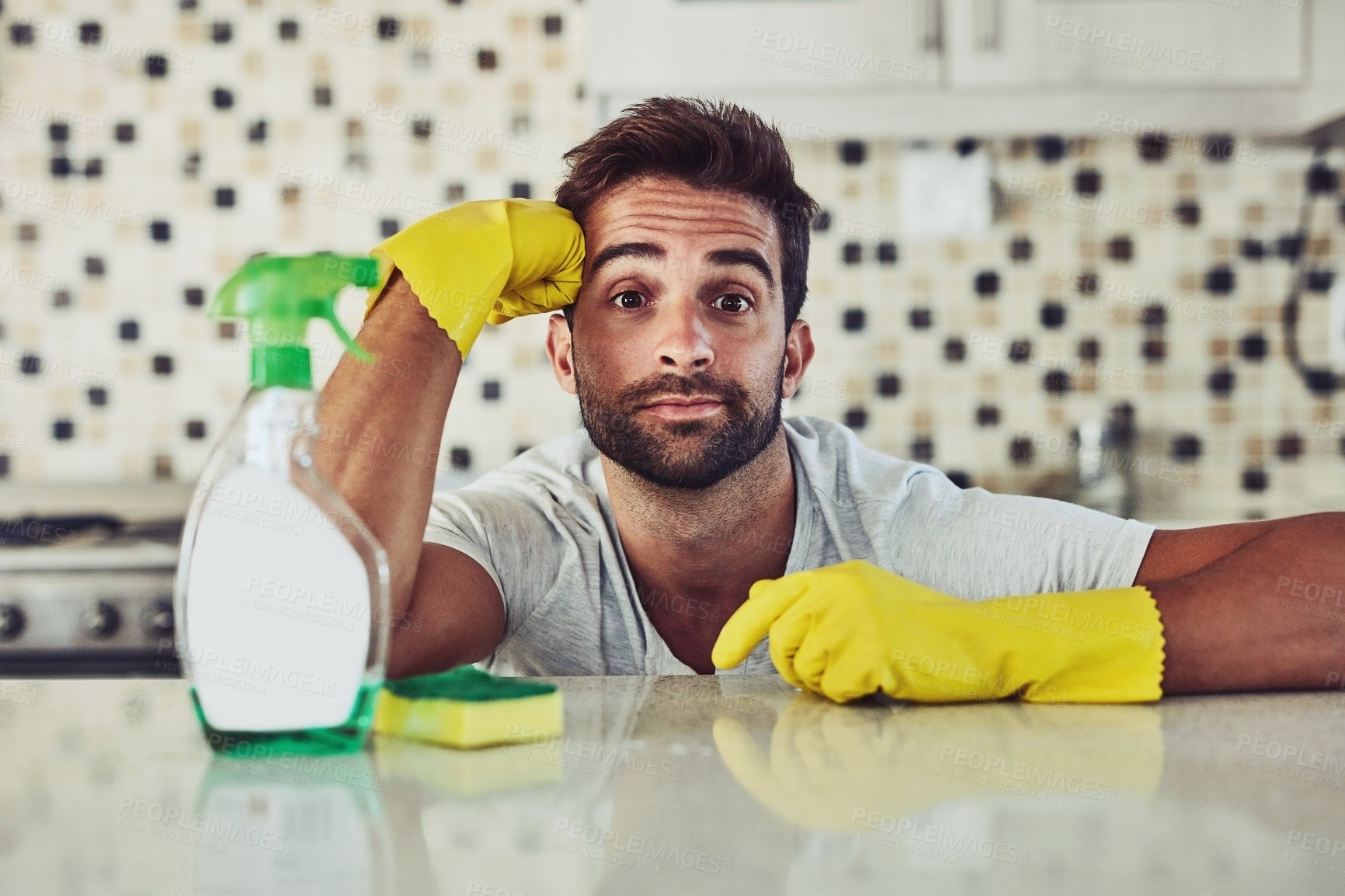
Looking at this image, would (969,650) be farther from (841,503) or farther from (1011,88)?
(1011,88)

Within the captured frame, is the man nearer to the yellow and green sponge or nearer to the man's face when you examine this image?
Result: the man's face

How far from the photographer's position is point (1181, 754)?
0.58m

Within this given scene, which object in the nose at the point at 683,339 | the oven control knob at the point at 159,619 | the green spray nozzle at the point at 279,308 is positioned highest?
the green spray nozzle at the point at 279,308

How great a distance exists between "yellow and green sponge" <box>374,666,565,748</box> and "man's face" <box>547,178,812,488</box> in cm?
55

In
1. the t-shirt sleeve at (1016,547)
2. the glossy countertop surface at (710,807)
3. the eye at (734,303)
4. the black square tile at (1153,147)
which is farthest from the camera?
the black square tile at (1153,147)

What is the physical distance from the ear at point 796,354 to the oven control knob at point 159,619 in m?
1.07

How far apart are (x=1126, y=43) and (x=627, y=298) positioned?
48.2 inches

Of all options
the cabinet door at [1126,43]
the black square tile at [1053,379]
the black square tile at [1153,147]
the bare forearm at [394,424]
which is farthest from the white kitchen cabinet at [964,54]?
the bare forearm at [394,424]

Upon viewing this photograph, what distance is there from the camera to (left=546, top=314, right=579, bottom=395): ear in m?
1.36

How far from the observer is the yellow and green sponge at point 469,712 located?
60 cm

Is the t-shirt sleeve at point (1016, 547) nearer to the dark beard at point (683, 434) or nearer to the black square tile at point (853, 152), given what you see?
the dark beard at point (683, 434)

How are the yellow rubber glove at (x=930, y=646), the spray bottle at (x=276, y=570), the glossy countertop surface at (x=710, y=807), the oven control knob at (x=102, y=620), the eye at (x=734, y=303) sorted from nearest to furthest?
the glossy countertop surface at (x=710, y=807)
the spray bottle at (x=276, y=570)
the yellow rubber glove at (x=930, y=646)
the eye at (x=734, y=303)
the oven control knob at (x=102, y=620)

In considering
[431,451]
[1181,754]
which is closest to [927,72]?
[431,451]

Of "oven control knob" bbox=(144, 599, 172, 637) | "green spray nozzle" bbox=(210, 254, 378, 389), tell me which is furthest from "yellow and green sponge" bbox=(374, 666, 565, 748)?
"oven control knob" bbox=(144, 599, 172, 637)
